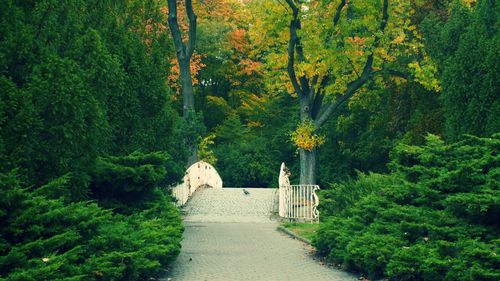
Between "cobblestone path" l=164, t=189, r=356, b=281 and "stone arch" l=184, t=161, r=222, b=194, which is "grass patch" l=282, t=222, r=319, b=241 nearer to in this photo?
"cobblestone path" l=164, t=189, r=356, b=281

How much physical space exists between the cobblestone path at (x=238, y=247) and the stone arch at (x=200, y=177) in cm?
89

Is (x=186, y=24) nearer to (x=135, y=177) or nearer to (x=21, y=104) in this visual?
(x=135, y=177)

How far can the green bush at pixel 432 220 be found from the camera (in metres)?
10.3

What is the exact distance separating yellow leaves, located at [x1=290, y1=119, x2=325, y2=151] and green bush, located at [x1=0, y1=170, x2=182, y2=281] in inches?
697

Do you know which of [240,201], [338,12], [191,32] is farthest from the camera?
[191,32]

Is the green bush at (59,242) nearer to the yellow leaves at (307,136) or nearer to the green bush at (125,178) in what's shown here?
the green bush at (125,178)

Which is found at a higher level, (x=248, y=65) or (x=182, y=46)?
(x=248, y=65)

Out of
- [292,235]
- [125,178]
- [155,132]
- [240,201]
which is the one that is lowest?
[292,235]

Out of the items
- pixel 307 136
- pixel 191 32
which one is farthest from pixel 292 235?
pixel 191 32

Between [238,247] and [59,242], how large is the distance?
9.96 meters

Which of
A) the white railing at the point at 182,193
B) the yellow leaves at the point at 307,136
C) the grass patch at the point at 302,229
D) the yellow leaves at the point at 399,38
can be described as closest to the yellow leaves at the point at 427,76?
the yellow leaves at the point at 399,38

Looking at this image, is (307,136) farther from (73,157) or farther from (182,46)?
(73,157)

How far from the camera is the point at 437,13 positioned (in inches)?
1093

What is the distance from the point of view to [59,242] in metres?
9.12
